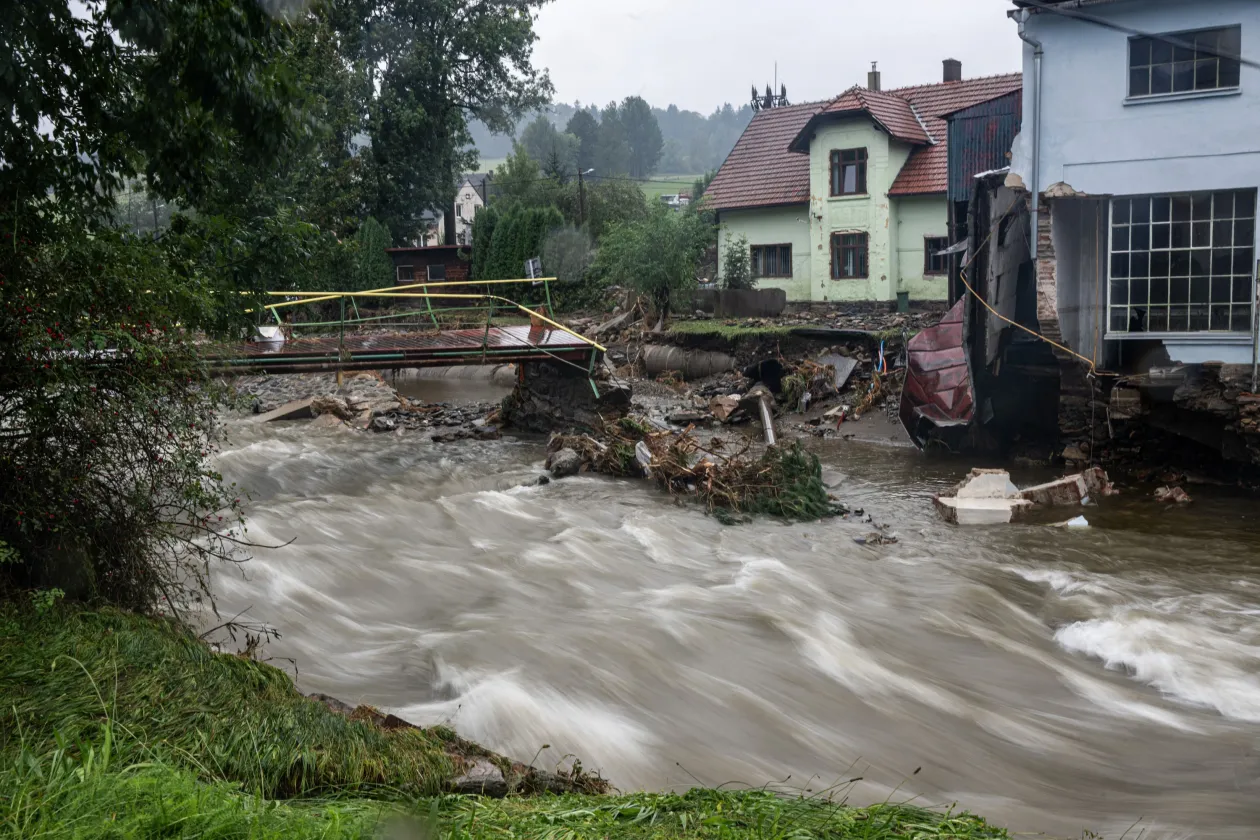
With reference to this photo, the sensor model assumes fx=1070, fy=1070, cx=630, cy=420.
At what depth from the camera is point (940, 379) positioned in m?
17.8

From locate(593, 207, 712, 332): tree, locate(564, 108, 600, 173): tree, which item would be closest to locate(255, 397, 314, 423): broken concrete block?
locate(593, 207, 712, 332): tree

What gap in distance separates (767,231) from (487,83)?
530 inches

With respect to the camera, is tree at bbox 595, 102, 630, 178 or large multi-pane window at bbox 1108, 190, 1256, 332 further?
tree at bbox 595, 102, 630, 178

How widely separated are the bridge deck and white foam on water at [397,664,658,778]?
26.0 ft

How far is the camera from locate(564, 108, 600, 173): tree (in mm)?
109625

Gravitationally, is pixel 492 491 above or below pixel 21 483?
below

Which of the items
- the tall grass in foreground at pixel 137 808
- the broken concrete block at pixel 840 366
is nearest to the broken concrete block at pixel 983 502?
the broken concrete block at pixel 840 366

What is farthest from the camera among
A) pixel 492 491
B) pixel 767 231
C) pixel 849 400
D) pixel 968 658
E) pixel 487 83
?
pixel 487 83

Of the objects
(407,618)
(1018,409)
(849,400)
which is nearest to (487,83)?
(849,400)

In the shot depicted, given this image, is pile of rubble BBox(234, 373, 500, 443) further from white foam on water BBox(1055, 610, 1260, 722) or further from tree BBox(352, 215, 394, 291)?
tree BBox(352, 215, 394, 291)

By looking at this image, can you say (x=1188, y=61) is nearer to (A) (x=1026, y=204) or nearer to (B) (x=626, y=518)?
(A) (x=1026, y=204)

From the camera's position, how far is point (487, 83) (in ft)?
134

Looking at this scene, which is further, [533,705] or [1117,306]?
→ [1117,306]

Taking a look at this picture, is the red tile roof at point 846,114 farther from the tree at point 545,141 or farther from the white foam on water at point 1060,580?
the tree at point 545,141
